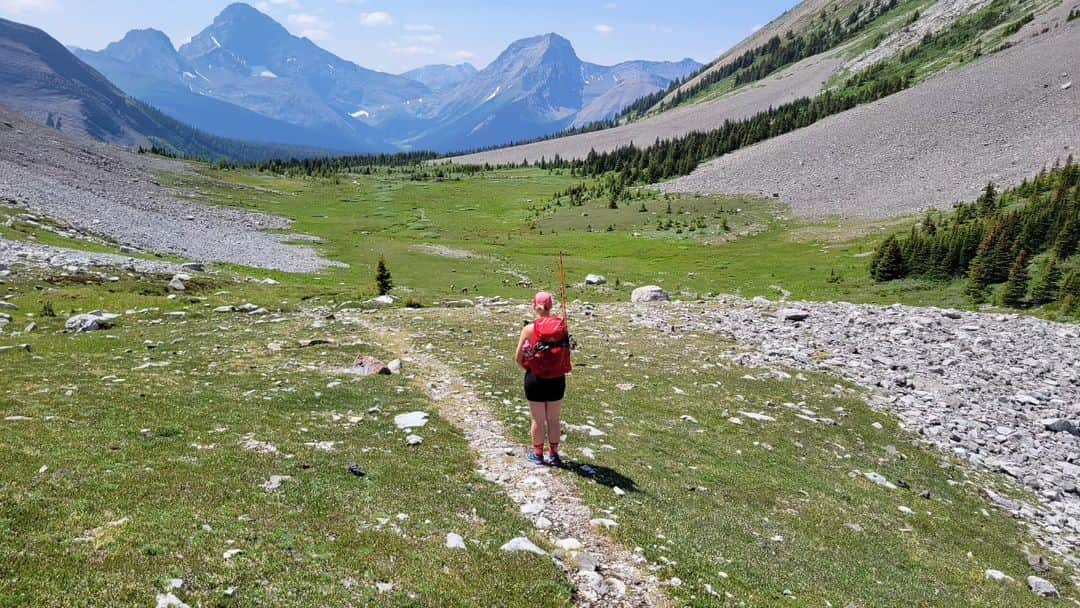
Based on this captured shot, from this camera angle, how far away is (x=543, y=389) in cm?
1248

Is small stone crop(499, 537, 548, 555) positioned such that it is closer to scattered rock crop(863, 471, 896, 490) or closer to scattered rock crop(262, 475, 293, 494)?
scattered rock crop(262, 475, 293, 494)

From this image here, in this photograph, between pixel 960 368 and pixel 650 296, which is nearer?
pixel 960 368

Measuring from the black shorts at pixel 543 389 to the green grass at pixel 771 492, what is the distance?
1863 millimetres

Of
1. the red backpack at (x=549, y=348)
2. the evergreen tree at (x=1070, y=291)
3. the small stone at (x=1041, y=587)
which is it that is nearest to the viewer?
the small stone at (x=1041, y=587)

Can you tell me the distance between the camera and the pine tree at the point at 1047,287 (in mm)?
37931

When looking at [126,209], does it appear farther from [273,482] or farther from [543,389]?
[543,389]

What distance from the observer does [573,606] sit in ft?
26.7

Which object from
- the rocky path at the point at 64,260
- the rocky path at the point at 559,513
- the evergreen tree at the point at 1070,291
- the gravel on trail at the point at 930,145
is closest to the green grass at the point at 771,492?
the rocky path at the point at 559,513

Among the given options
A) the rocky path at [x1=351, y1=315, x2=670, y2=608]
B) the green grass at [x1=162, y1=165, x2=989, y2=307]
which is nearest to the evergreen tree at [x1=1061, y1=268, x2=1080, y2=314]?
the green grass at [x1=162, y1=165, x2=989, y2=307]

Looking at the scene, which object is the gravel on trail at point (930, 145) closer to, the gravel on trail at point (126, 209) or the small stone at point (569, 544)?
the gravel on trail at point (126, 209)

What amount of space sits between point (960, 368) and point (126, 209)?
7854cm

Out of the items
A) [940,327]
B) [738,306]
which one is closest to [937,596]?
[940,327]

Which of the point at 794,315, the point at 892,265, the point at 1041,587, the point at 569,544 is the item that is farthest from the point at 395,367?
the point at 892,265

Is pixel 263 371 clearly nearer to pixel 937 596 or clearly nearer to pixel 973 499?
pixel 937 596
